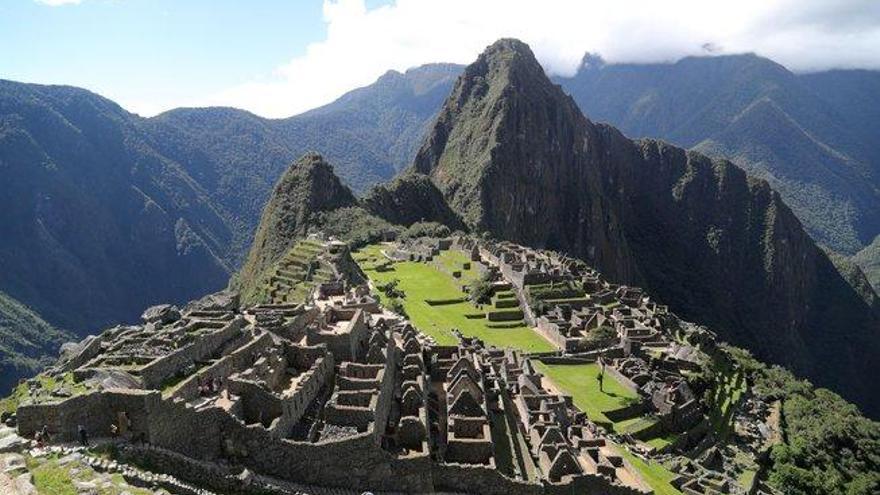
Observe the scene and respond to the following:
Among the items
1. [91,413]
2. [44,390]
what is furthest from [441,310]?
[91,413]

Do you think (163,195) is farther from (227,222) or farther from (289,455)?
(289,455)

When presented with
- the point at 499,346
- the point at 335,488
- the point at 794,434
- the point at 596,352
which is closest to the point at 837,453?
the point at 794,434

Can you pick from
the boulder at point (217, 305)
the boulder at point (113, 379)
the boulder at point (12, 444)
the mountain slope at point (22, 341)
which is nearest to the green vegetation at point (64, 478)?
the boulder at point (12, 444)

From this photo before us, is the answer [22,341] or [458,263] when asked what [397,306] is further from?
[22,341]

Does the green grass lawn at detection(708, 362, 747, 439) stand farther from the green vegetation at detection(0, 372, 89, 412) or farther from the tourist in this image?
the tourist

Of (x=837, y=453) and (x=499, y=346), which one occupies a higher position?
(x=499, y=346)

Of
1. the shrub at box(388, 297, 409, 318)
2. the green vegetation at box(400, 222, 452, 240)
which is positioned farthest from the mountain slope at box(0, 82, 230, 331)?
the shrub at box(388, 297, 409, 318)
